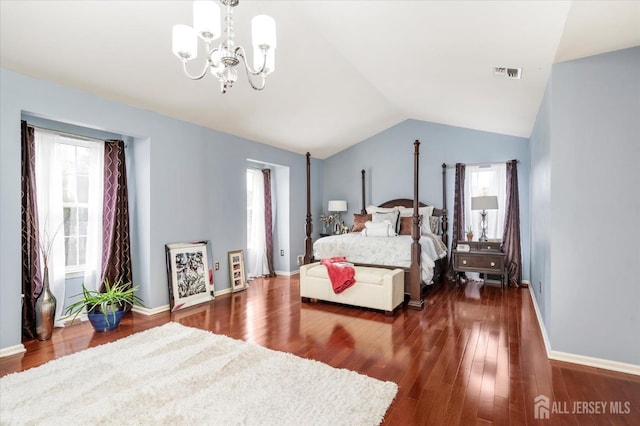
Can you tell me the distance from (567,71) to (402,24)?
140 centimetres

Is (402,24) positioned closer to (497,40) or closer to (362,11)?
(362,11)

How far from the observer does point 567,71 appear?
104 inches

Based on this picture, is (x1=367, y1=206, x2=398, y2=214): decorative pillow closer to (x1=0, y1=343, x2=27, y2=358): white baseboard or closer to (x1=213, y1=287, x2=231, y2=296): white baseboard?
(x1=213, y1=287, x2=231, y2=296): white baseboard

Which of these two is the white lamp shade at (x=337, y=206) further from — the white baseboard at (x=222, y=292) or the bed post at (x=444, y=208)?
the white baseboard at (x=222, y=292)

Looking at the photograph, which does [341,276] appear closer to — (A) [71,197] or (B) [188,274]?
(B) [188,274]

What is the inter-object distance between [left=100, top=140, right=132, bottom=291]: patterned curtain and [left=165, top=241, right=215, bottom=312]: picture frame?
0.52 m

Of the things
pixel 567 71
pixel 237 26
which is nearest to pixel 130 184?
pixel 237 26

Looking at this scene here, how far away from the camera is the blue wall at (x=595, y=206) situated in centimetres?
245

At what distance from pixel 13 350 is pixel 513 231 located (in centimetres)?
643

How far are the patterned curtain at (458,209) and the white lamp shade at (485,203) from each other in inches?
16.7

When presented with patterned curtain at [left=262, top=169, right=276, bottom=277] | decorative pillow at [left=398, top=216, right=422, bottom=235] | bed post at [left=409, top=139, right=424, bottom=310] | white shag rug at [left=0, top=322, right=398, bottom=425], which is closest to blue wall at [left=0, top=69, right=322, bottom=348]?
patterned curtain at [left=262, top=169, right=276, bottom=277]

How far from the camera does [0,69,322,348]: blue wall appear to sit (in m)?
2.85

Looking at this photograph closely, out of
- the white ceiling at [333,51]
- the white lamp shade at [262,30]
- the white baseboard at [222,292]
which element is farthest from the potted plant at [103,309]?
the white lamp shade at [262,30]

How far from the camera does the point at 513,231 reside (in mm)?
5266
